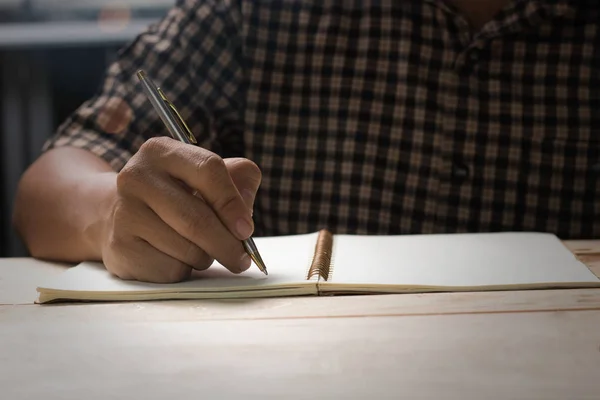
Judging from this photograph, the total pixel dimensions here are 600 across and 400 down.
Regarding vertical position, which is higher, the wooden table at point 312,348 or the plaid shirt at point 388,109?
the plaid shirt at point 388,109

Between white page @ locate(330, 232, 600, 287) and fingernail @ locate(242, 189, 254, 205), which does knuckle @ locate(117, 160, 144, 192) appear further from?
white page @ locate(330, 232, 600, 287)

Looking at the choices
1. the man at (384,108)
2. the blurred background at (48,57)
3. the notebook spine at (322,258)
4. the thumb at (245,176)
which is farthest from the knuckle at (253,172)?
the blurred background at (48,57)

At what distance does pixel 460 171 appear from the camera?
1261 millimetres

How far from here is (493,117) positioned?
1.25 metres

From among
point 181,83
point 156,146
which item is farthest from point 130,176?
point 181,83

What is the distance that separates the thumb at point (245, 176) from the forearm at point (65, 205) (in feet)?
0.56

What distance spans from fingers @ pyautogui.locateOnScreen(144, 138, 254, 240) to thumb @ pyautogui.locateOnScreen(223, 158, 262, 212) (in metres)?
0.03

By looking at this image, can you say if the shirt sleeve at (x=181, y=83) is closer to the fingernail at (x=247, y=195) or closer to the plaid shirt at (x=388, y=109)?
the plaid shirt at (x=388, y=109)

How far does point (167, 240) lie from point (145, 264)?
3 cm

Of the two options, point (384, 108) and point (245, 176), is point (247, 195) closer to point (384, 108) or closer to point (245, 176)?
point (245, 176)

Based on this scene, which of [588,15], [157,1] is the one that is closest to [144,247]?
[588,15]

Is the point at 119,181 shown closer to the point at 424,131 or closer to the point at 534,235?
the point at 534,235

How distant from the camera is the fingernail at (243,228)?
0.75m

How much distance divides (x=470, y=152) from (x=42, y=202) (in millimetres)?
697
